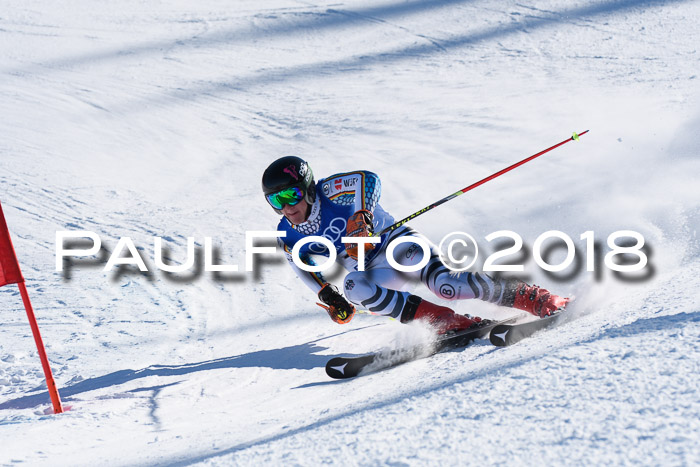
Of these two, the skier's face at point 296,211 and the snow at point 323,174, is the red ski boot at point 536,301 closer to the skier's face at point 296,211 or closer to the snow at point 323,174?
the snow at point 323,174

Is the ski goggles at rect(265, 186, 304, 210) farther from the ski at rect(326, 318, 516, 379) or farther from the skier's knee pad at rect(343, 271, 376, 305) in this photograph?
the ski at rect(326, 318, 516, 379)

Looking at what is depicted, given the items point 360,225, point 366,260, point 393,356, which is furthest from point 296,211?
point 393,356

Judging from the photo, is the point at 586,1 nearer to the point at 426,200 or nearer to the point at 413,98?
the point at 413,98

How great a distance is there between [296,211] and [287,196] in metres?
0.12

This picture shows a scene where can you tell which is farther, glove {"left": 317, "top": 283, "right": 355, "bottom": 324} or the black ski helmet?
glove {"left": 317, "top": 283, "right": 355, "bottom": 324}

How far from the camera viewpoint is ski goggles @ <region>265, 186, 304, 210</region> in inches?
148

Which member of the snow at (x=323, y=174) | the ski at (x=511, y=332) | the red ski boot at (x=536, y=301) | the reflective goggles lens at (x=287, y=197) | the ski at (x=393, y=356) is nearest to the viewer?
the snow at (x=323, y=174)

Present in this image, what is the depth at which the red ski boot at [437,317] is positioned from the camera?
3.77 meters

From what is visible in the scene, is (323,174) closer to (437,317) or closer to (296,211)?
(296,211)

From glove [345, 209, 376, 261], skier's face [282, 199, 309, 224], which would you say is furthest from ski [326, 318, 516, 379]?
skier's face [282, 199, 309, 224]

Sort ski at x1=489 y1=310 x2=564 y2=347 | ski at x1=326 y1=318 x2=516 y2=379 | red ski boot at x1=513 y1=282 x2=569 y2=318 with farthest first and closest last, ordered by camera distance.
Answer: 1. red ski boot at x1=513 y1=282 x2=569 y2=318
2. ski at x1=326 y1=318 x2=516 y2=379
3. ski at x1=489 y1=310 x2=564 y2=347

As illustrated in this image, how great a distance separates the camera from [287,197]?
3785mm

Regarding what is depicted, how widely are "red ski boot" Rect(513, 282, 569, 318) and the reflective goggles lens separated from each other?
4.08ft

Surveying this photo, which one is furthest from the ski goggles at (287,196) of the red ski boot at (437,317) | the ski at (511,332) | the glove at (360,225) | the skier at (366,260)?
the ski at (511,332)
